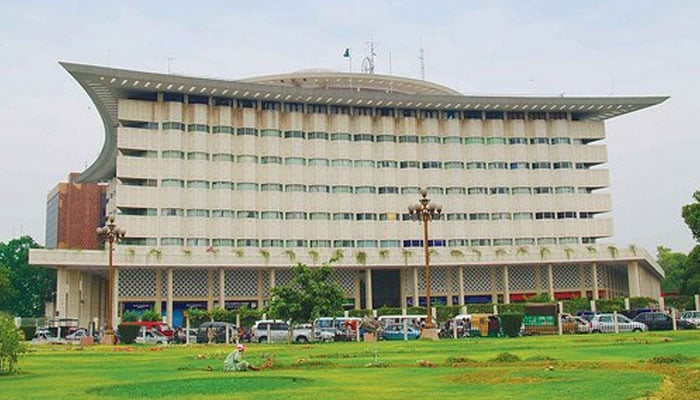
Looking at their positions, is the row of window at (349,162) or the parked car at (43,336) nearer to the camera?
the parked car at (43,336)

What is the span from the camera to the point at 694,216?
73.2 metres

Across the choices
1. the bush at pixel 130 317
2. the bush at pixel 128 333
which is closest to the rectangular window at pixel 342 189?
the bush at pixel 130 317

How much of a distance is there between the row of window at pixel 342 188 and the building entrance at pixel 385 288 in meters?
8.61

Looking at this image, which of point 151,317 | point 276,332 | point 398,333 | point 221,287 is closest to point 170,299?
point 221,287

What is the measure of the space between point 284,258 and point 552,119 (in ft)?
113

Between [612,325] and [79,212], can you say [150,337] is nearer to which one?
[612,325]

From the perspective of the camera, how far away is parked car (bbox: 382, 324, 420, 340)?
49094 mm

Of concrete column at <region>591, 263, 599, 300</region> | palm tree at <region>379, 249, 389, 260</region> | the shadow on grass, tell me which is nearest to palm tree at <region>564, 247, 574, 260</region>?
concrete column at <region>591, 263, 599, 300</region>

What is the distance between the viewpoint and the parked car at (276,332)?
1965 inches

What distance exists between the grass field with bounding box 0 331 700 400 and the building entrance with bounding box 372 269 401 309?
53376 millimetres

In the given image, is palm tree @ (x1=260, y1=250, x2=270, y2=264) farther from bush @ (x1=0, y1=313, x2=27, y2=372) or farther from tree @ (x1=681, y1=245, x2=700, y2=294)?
bush @ (x1=0, y1=313, x2=27, y2=372)

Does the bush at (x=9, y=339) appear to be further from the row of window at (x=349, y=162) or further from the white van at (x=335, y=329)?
the row of window at (x=349, y=162)

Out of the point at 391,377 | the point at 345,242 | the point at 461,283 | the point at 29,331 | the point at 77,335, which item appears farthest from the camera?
the point at 345,242

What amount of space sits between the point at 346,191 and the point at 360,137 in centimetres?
618
